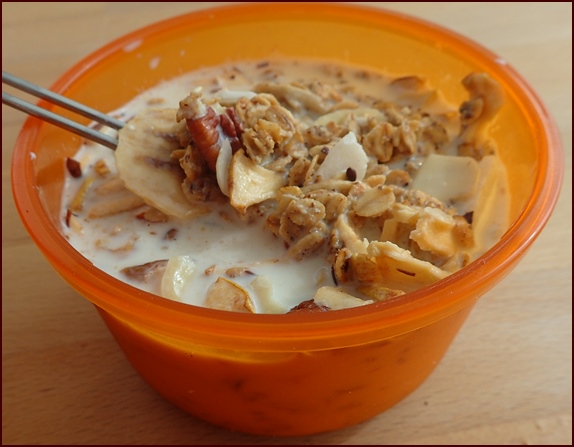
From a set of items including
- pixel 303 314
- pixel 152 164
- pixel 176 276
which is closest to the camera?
pixel 303 314

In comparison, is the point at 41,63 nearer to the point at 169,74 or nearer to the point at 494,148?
the point at 169,74

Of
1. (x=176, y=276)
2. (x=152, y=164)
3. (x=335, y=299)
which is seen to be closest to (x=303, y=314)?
(x=335, y=299)

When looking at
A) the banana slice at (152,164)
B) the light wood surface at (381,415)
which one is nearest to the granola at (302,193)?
the banana slice at (152,164)

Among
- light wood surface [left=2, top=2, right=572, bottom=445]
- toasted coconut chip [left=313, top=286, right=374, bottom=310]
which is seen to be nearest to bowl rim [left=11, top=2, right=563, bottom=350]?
toasted coconut chip [left=313, top=286, right=374, bottom=310]

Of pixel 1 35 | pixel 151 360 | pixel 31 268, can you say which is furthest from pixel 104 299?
pixel 1 35

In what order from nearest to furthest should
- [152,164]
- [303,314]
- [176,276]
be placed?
[303,314]
[176,276]
[152,164]

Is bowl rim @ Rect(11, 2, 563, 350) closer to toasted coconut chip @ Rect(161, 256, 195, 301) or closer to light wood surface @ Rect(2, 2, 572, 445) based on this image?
toasted coconut chip @ Rect(161, 256, 195, 301)

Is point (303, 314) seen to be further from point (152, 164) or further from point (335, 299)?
point (152, 164)

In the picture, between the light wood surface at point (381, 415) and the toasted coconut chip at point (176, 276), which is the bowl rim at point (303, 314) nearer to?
the toasted coconut chip at point (176, 276)
